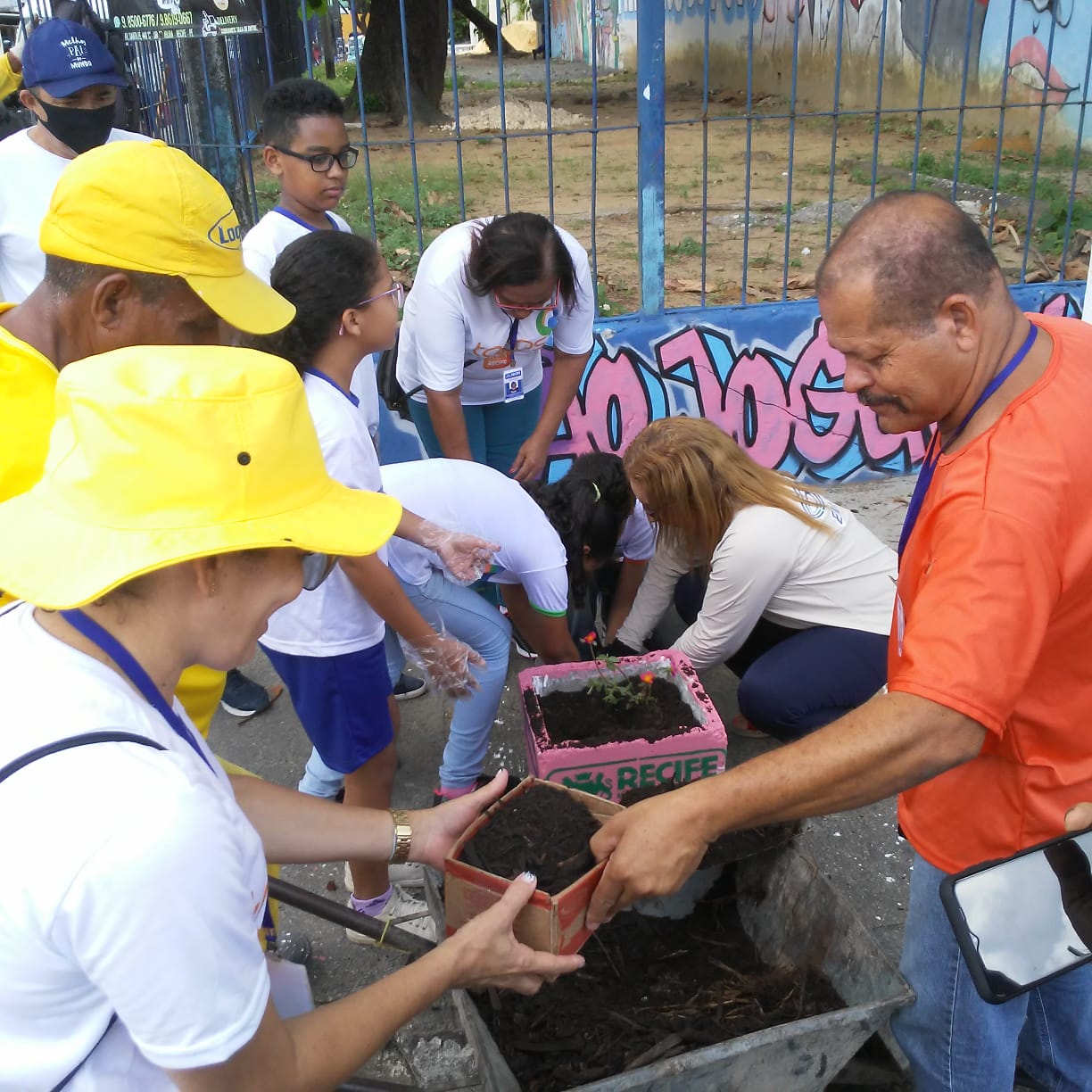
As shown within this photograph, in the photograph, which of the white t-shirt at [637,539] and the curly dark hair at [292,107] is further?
the white t-shirt at [637,539]

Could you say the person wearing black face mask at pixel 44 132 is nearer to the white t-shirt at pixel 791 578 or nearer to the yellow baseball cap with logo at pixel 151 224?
the yellow baseball cap with logo at pixel 151 224

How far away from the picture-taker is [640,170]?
17.9 ft

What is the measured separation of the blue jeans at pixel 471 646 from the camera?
3.35m

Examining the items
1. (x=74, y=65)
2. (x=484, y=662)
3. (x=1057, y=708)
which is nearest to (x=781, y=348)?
(x=484, y=662)

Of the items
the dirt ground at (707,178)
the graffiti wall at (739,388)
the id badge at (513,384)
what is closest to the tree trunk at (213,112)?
the dirt ground at (707,178)

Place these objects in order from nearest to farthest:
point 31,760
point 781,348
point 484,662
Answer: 1. point 31,760
2. point 484,662
3. point 781,348

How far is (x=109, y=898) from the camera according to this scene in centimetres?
113

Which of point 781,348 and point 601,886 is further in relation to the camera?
point 781,348

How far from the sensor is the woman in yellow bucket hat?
3.78 ft

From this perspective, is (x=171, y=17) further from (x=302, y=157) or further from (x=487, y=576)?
(x=487, y=576)

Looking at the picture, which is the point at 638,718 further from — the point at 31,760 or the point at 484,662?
the point at 31,760

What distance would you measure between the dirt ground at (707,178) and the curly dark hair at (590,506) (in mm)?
1726

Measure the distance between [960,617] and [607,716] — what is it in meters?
1.92

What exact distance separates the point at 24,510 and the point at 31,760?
13.2 inches
